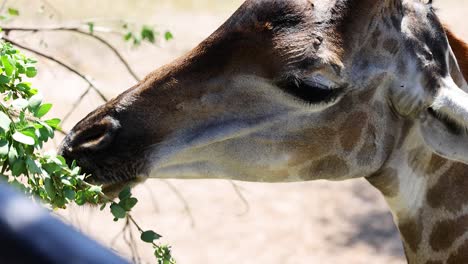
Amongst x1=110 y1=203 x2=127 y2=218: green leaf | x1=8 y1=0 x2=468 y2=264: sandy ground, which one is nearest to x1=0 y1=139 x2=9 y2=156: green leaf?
x1=110 y1=203 x2=127 y2=218: green leaf

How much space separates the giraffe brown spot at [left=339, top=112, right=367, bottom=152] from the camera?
2631 mm

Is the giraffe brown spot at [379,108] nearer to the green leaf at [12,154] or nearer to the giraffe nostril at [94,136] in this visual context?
the giraffe nostril at [94,136]

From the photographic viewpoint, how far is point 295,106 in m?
2.55

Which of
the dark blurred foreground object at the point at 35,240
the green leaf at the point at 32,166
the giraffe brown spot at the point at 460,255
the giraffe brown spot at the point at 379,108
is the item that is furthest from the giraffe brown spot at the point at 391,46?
the dark blurred foreground object at the point at 35,240

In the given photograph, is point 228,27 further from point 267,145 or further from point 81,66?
point 81,66

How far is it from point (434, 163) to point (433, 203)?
0.51 feet

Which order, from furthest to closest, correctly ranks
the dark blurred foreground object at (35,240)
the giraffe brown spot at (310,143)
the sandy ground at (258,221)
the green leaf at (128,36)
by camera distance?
the sandy ground at (258,221) < the green leaf at (128,36) < the giraffe brown spot at (310,143) < the dark blurred foreground object at (35,240)

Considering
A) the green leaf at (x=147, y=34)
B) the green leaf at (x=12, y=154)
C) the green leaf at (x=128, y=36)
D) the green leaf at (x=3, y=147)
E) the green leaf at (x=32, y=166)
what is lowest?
the green leaf at (x=147, y=34)

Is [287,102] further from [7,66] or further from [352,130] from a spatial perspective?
[7,66]

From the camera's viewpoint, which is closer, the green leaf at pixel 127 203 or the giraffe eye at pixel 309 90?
the green leaf at pixel 127 203

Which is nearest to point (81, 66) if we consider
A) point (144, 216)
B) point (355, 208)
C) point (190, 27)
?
point (190, 27)

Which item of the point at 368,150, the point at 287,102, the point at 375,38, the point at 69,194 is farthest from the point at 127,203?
the point at 375,38

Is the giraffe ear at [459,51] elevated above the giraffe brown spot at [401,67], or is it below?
below

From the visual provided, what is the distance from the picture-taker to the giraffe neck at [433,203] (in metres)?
2.79
